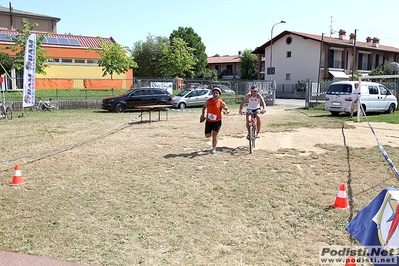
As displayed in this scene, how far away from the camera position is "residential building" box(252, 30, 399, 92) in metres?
49.0

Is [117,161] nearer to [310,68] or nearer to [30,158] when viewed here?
[30,158]

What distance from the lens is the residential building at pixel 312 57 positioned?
1930 inches

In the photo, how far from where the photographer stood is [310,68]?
163ft

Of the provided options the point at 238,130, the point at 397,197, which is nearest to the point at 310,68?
the point at 238,130

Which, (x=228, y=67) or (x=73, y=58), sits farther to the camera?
(x=228, y=67)

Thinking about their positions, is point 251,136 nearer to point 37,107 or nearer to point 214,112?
point 214,112

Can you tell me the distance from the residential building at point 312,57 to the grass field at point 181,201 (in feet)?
137

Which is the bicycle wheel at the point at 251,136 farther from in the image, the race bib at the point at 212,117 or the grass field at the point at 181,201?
the race bib at the point at 212,117

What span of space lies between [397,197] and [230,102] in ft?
91.8

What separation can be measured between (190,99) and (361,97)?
10.9 metres

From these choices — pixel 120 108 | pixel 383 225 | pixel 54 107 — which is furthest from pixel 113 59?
pixel 383 225

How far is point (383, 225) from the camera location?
3.23 m

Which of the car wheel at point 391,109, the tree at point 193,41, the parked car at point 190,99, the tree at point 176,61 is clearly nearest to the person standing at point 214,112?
the car wheel at point 391,109

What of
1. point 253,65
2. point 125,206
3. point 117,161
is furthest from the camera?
point 253,65
